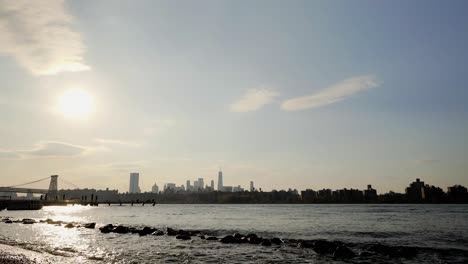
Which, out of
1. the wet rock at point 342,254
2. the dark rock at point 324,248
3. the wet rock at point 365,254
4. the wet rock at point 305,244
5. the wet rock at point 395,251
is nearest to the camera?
the wet rock at point 342,254

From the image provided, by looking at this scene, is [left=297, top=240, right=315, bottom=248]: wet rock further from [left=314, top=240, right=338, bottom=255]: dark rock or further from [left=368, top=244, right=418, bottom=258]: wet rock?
[left=368, top=244, right=418, bottom=258]: wet rock

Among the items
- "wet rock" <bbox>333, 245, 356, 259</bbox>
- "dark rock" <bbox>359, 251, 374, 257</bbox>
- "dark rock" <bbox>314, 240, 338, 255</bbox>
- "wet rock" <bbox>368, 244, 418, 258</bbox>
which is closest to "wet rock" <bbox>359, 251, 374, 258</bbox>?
"dark rock" <bbox>359, 251, 374, 257</bbox>

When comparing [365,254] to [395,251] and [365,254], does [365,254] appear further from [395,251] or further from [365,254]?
[395,251]

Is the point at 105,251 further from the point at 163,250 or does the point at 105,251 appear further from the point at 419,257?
the point at 419,257

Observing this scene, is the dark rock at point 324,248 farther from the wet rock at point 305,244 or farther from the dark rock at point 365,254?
the dark rock at point 365,254

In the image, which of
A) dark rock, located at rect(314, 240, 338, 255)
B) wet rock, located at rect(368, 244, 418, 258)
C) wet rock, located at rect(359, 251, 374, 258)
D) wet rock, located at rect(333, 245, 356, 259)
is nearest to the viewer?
wet rock, located at rect(333, 245, 356, 259)

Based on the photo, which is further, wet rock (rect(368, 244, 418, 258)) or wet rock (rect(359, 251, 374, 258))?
wet rock (rect(368, 244, 418, 258))

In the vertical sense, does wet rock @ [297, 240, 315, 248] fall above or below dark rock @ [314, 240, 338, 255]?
below

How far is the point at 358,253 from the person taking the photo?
31859 millimetres

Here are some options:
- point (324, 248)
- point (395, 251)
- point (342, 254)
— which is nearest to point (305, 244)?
point (324, 248)

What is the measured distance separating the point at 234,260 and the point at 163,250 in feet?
28.7

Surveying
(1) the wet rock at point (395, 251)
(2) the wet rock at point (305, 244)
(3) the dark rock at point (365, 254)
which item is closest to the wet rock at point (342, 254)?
(3) the dark rock at point (365, 254)

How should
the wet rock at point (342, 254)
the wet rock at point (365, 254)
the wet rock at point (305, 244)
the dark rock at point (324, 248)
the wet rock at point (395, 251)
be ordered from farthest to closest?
the wet rock at point (305, 244) → the dark rock at point (324, 248) → the wet rock at point (395, 251) → the wet rock at point (365, 254) → the wet rock at point (342, 254)

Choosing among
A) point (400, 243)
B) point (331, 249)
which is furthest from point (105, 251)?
point (400, 243)
